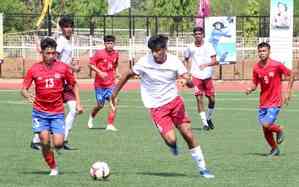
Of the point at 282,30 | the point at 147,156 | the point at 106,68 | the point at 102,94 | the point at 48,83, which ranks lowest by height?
the point at 147,156

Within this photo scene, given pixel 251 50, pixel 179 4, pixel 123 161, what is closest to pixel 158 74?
pixel 123 161

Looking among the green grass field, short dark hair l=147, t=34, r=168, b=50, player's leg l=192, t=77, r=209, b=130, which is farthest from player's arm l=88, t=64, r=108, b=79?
short dark hair l=147, t=34, r=168, b=50

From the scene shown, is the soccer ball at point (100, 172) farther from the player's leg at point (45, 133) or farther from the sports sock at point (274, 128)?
the sports sock at point (274, 128)

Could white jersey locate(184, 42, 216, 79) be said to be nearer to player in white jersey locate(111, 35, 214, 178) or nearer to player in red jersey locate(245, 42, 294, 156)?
player in red jersey locate(245, 42, 294, 156)

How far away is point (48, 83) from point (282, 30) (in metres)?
29.1

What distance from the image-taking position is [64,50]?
642 inches

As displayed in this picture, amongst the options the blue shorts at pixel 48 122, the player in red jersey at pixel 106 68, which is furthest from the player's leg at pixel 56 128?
the player in red jersey at pixel 106 68

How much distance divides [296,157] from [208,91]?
628cm

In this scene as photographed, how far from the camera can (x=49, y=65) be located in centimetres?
1230

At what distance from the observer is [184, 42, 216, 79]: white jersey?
20.3 meters

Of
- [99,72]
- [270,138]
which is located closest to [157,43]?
[270,138]

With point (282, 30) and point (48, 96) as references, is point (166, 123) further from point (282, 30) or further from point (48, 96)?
point (282, 30)

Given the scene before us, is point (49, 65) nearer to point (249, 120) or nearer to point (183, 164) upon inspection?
point (183, 164)

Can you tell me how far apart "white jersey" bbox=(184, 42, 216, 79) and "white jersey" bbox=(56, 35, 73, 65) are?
15.0ft
